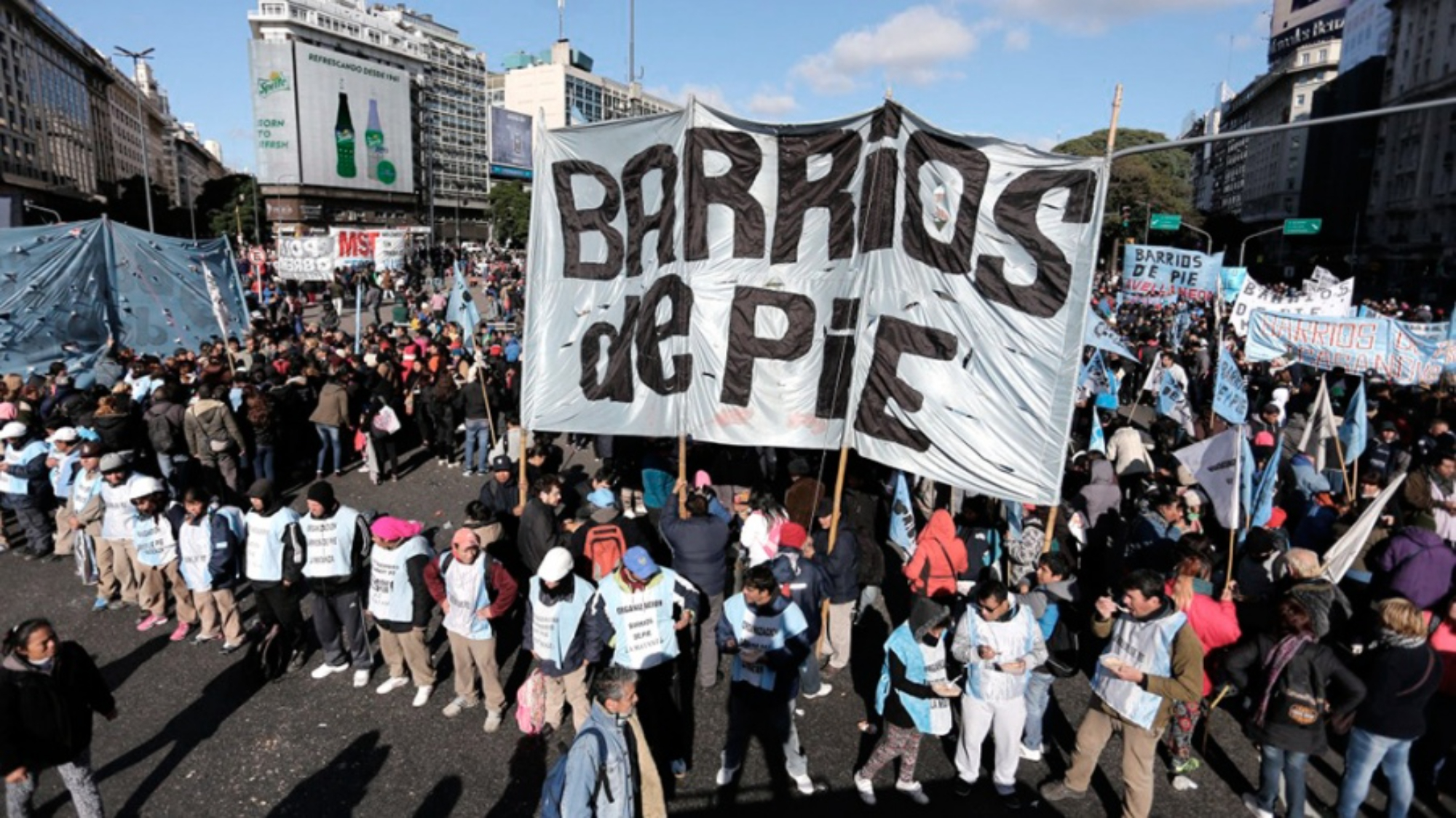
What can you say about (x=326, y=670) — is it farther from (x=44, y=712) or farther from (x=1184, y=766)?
(x=1184, y=766)

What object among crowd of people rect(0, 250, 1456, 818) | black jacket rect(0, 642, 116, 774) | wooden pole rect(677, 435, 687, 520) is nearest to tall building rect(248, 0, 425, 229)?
crowd of people rect(0, 250, 1456, 818)

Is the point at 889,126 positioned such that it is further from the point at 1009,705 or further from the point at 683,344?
the point at 1009,705

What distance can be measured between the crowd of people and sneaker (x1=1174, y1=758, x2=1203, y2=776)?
25mm

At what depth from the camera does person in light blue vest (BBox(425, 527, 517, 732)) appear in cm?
559

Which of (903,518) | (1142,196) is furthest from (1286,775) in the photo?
(1142,196)

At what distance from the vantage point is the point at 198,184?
176m

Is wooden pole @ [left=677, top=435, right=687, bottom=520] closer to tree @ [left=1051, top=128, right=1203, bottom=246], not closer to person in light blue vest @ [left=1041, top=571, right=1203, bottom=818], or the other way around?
person in light blue vest @ [left=1041, top=571, right=1203, bottom=818]

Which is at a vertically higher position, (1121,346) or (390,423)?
(1121,346)

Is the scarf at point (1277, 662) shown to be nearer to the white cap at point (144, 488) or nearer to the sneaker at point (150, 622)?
the white cap at point (144, 488)

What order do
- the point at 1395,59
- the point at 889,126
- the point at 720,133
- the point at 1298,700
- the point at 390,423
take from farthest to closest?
the point at 1395,59
the point at 390,423
the point at 720,133
the point at 889,126
the point at 1298,700

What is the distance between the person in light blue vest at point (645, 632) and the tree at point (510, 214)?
7635 centimetres

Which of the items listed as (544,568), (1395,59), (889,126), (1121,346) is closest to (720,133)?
(889,126)

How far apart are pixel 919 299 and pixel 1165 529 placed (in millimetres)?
2962

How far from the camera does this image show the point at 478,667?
19.5 feet
